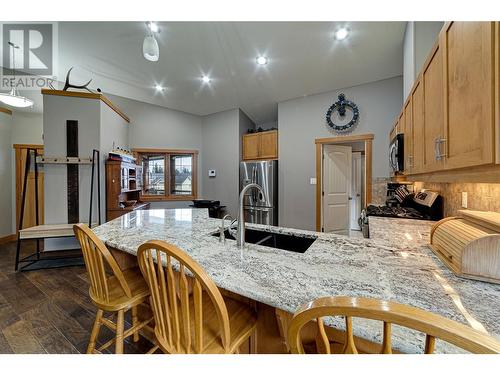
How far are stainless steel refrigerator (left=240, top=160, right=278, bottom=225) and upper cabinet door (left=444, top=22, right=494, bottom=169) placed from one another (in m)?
3.15

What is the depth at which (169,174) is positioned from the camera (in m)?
5.00

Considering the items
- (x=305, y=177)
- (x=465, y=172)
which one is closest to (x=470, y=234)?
(x=465, y=172)

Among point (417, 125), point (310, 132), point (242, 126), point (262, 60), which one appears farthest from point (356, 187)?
point (417, 125)

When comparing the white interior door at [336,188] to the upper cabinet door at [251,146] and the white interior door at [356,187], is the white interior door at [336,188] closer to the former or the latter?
the white interior door at [356,187]

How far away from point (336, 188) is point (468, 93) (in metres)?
3.37

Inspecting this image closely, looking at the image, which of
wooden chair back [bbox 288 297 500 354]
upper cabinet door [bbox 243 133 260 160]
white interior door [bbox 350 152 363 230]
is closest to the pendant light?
upper cabinet door [bbox 243 133 260 160]

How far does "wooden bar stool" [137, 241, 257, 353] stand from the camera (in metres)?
0.76

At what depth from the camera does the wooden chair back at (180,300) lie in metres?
0.75

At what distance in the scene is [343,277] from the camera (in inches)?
33.4

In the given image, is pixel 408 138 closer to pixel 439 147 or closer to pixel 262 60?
pixel 439 147

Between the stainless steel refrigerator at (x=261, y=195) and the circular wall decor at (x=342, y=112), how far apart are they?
1238mm

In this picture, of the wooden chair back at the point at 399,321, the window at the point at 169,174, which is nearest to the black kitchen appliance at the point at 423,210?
the wooden chair back at the point at 399,321
